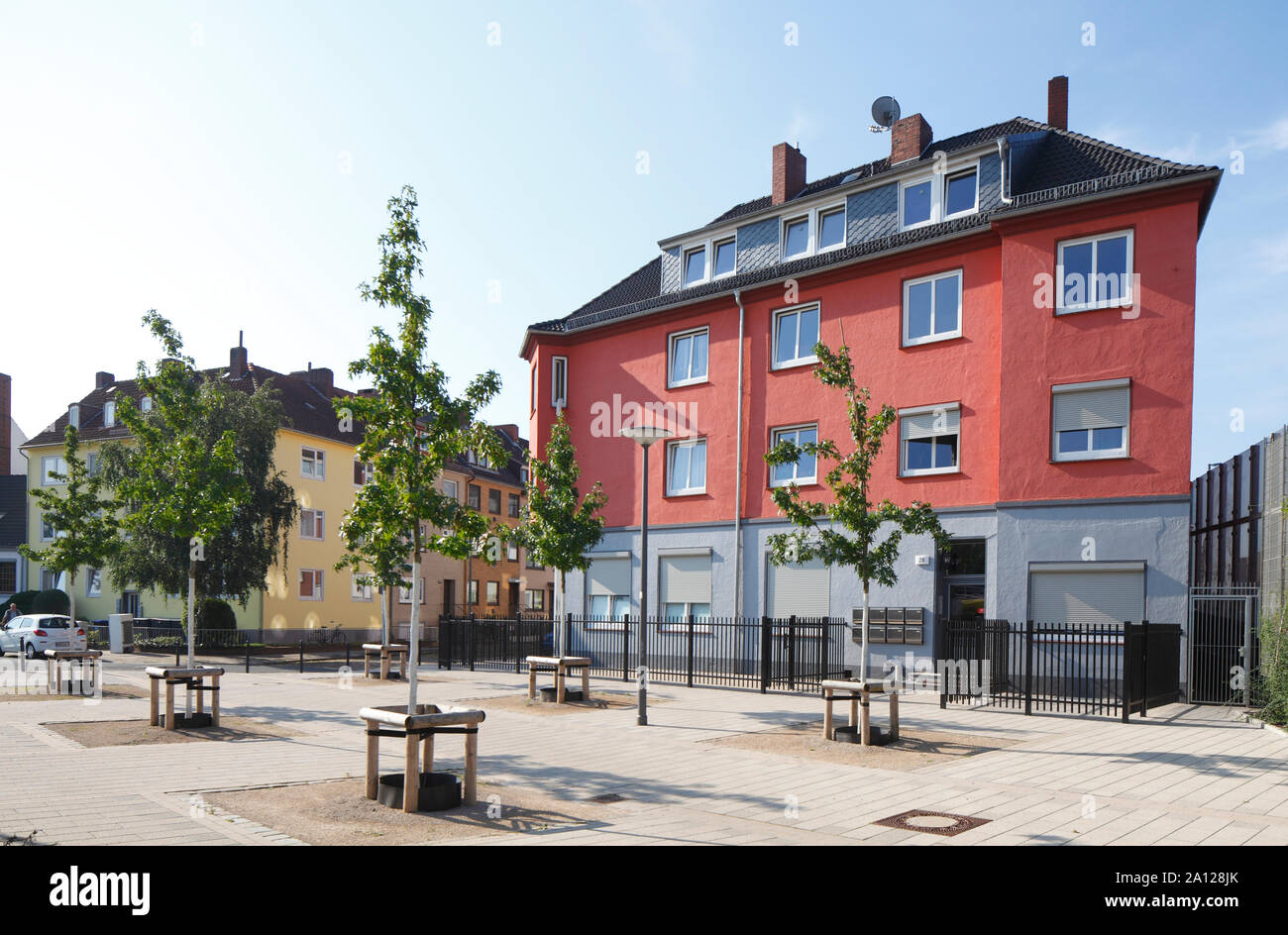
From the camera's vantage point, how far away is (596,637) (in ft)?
87.9

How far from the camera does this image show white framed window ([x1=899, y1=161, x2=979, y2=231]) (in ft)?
73.0

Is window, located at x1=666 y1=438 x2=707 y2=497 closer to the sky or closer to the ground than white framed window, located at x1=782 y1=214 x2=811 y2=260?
closer to the ground

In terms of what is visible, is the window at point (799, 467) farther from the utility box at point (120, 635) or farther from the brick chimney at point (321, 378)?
the brick chimney at point (321, 378)

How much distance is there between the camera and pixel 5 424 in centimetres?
5638

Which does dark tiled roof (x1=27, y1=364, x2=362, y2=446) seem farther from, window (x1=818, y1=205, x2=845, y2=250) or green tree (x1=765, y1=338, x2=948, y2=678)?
green tree (x1=765, y1=338, x2=948, y2=678)

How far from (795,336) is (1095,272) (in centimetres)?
757

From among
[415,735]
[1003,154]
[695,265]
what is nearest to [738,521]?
[695,265]

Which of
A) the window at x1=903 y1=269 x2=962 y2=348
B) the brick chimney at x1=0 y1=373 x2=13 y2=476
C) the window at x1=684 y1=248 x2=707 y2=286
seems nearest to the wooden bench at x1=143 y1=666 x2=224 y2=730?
the window at x1=903 y1=269 x2=962 y2=348

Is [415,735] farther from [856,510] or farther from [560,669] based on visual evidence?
[560,669]

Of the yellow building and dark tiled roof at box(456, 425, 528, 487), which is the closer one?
the yellow building

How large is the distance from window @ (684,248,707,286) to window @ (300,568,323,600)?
2515cm
